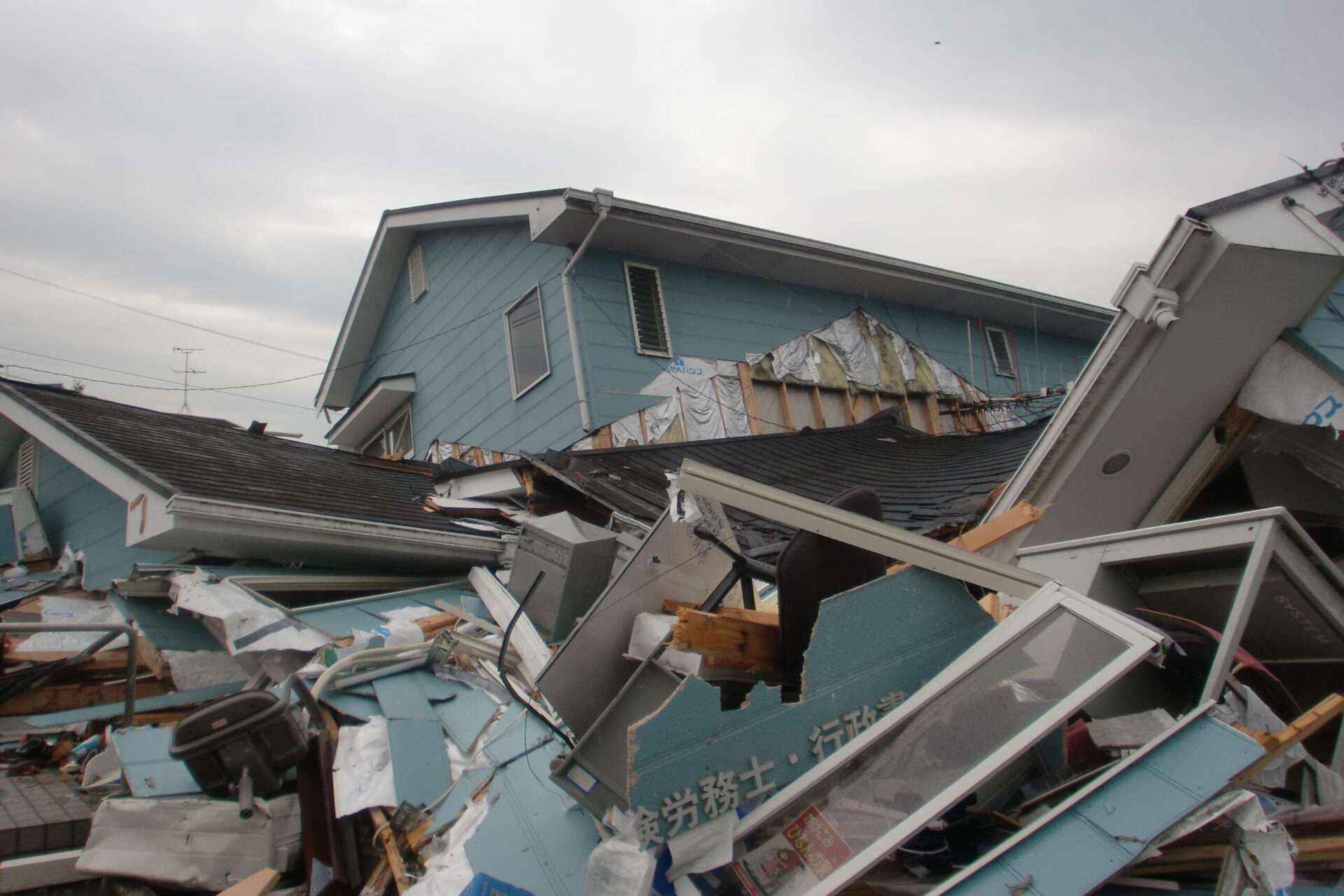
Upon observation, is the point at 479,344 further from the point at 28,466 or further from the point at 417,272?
the point at 28,466

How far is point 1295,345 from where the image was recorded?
3.98 m

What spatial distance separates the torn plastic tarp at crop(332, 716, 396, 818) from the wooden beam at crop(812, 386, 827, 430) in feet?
25.1

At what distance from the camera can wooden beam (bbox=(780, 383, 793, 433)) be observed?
33.2ft

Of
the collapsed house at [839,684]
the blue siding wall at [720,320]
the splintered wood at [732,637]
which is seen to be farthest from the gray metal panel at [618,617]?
the blue siding wall at [720,320]

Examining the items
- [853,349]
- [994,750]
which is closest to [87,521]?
[994,750]

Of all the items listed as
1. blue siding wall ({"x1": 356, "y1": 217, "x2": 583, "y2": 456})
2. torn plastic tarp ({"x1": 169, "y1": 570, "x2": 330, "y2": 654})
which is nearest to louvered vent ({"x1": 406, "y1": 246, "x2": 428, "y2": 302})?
blue siding wall ({"x1": 356, "y1": 217, "x2": 583, "y2": 456})

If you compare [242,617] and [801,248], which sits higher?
[801,248]

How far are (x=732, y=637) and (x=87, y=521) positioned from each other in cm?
682

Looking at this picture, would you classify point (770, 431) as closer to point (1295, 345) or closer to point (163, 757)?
point (1295, 345)

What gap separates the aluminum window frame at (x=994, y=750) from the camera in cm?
221

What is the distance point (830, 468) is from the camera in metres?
7.62

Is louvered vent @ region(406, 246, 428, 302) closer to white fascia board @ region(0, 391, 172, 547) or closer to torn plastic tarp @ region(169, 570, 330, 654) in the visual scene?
white fascia board @ region(0, 391, 172, 547)

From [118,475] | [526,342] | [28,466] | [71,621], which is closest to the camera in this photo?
[118,475]

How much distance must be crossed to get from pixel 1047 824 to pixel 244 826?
3.01m
